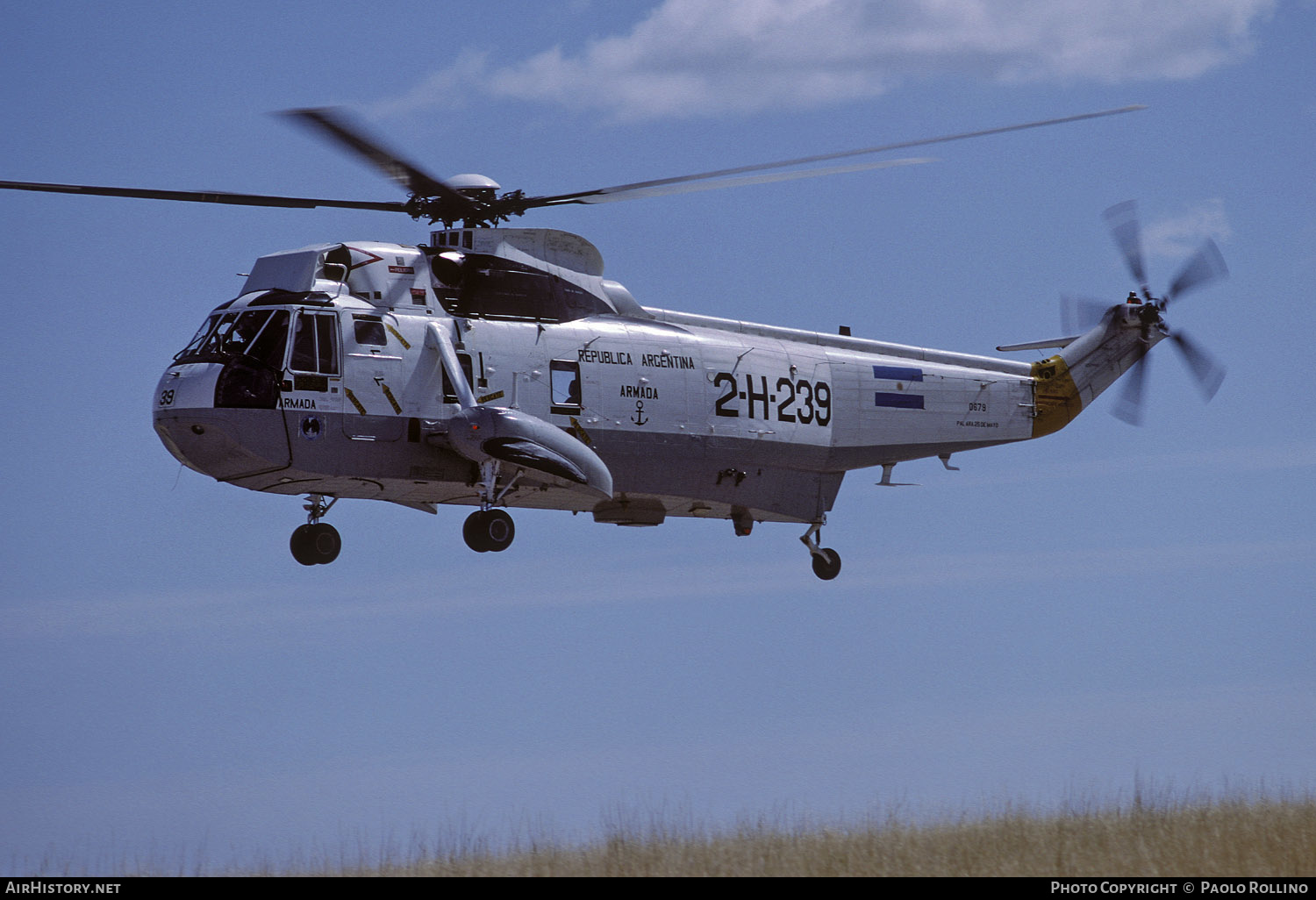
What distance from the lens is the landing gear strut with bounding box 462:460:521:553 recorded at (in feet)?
80.7

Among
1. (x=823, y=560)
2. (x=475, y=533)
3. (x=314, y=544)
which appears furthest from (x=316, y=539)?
(x=823, y=560)

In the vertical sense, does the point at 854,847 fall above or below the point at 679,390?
below

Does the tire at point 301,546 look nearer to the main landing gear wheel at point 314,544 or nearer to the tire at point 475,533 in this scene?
the main landing gear wheel at point 314,544

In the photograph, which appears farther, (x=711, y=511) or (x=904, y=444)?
(x=904, y=444)

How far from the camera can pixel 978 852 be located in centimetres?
2114

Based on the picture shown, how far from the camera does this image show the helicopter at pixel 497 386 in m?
23.2

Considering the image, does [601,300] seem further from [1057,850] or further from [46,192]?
[1057,850]

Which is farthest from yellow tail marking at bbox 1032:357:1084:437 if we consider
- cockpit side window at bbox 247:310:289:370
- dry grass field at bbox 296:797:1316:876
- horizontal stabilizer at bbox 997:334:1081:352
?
cockpit side window at bbox 247:310:289:370

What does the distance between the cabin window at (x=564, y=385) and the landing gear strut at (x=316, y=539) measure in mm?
3733

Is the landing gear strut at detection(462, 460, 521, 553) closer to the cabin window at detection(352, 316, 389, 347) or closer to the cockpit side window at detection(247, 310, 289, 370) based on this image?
the cabin window at detection(352, 316, 389, 347)
